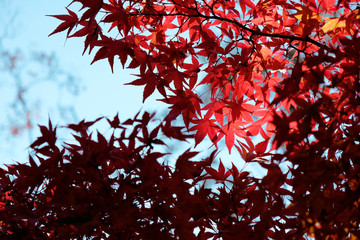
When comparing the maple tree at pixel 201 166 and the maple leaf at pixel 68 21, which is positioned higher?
the maple leaf at pixel 68 21

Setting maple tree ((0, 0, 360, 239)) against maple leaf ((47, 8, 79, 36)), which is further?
maple leaf ((47, 8, 79, 36))

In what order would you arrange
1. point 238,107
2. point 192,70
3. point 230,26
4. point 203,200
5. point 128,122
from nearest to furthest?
1. point 128,122
2. point 203,200
3. point 238,107
4. point 192,70
5. point 230,26

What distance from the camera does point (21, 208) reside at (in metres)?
1.09

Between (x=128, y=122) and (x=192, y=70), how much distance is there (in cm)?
54

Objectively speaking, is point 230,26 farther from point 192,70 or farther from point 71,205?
point 71,205

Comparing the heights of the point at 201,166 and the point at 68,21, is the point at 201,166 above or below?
below

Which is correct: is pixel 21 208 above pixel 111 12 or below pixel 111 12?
below

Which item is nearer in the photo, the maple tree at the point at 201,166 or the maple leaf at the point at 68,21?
Answer: the maple tree at the point at 201,166

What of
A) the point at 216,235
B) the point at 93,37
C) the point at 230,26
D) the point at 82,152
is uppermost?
the point at 230,26

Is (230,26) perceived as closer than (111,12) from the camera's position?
No

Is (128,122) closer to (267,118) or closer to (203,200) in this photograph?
(203,200)

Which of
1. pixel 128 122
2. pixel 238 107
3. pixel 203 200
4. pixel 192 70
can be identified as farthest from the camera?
pixel 192 70

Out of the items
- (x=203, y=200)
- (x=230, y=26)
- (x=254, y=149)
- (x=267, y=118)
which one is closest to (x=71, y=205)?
(x=203, y=200)

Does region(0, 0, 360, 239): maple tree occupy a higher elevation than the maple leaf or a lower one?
lower
